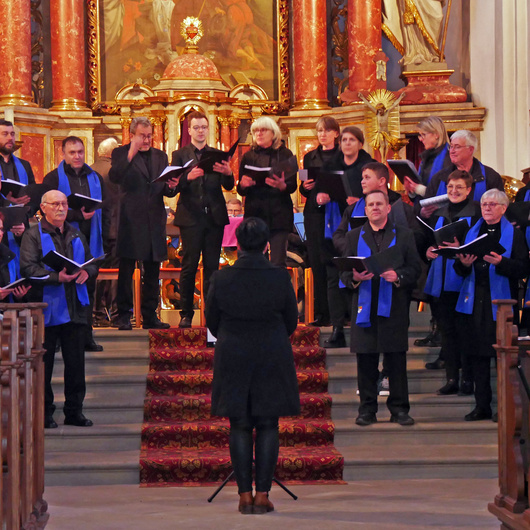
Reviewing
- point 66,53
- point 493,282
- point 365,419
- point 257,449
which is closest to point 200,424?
point 365,419

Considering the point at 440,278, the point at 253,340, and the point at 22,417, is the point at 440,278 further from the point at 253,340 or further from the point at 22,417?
the point at 22,417

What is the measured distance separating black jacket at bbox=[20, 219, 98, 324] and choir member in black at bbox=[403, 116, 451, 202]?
2435 millimetres

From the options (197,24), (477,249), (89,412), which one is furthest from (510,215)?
(197,24)

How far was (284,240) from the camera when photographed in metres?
8.16

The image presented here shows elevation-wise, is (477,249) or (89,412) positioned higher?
(477,249)

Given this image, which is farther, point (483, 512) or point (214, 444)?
point (214, 444)

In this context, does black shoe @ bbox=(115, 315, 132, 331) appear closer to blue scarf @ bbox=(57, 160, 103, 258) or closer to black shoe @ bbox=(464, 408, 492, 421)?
blue scarf @ bbox=(57, 160, 103, 258)

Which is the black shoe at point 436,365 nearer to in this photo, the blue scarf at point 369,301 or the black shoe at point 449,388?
the black shoe at point 449,388

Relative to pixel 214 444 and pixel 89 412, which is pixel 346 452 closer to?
pixel 214 444

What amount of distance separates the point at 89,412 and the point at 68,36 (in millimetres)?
6952

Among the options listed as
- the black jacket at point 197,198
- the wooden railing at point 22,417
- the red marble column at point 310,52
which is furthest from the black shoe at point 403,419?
the red marble column at point 310,52

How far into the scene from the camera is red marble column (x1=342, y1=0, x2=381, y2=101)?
41.9 feet

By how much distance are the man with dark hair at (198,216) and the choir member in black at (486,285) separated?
1.95 metres

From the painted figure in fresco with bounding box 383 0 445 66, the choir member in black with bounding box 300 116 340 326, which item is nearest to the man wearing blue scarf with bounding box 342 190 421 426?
the choir member in black with bounding box 300 116 340 326
